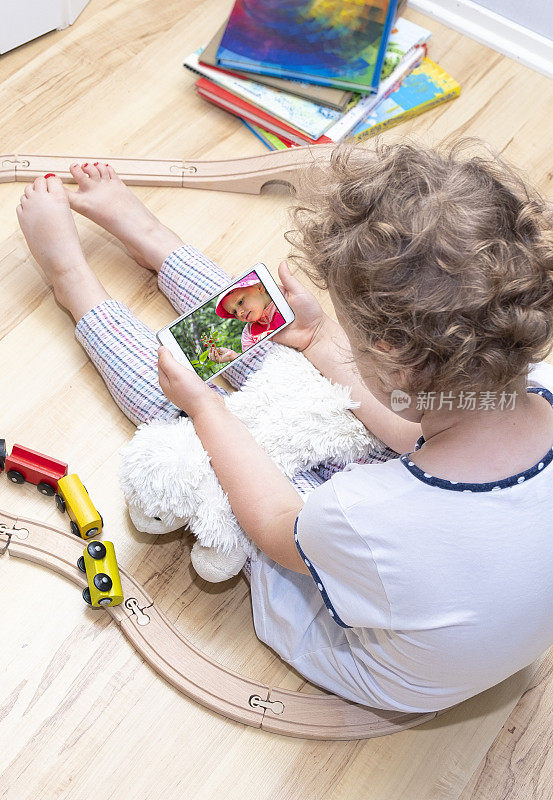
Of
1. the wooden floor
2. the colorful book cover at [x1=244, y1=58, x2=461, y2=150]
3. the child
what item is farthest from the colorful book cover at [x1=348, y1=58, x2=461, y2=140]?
the child

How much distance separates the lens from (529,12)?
1512 mm

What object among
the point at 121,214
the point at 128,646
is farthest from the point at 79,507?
the point at 121,214

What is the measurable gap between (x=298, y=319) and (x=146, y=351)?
20 centimetres

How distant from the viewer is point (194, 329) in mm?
1049

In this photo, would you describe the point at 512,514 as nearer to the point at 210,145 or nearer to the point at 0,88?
the point at 210,145

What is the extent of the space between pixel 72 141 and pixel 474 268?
93cm

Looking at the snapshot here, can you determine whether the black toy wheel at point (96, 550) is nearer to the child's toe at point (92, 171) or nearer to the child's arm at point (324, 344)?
the child's arm at point (324, 344)

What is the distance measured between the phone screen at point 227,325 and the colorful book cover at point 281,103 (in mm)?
429

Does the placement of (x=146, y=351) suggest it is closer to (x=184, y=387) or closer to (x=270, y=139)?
(x=184, y=387)

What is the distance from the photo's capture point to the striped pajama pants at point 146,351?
1.04 m

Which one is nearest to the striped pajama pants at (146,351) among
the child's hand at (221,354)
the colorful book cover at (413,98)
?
the child's hand at (221,354)

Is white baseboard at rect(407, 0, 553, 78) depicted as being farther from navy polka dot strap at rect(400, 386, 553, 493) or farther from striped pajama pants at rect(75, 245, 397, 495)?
navy polka dot strap at rect(400, 386, 553, 493)

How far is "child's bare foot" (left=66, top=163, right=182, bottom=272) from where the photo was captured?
1.19m

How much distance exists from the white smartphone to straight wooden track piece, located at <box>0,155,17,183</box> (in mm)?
426
